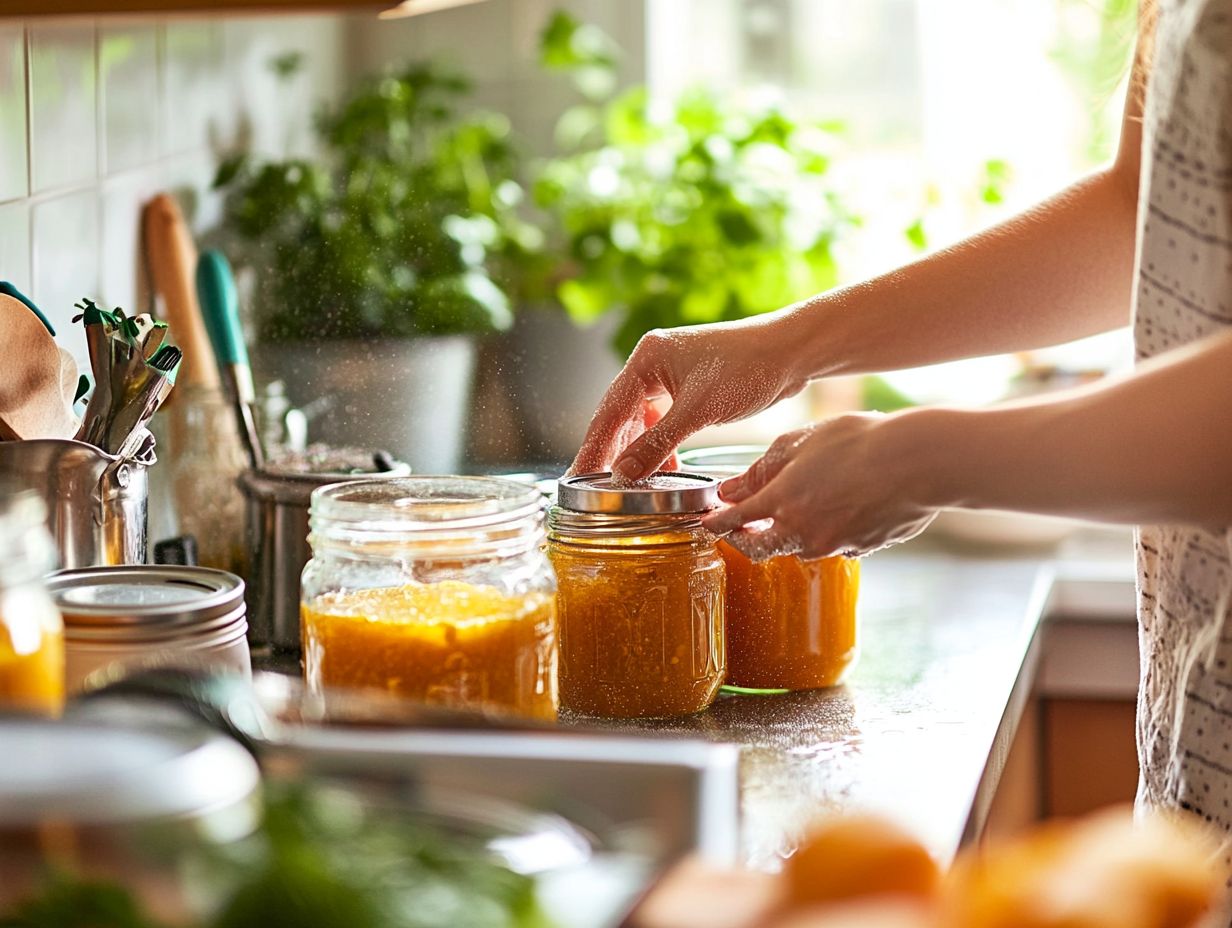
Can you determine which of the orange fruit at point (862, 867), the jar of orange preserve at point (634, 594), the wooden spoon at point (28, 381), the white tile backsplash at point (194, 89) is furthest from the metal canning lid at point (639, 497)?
the white tile backsplash at point (194, 89)

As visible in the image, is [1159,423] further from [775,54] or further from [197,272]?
[775,54]

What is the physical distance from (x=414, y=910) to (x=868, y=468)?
1.43ft

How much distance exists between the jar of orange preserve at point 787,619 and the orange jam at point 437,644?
0.76 ft

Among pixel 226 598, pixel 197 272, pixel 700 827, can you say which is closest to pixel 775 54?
pixel 197 272

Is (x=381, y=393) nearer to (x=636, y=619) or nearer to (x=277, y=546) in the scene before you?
(x=277, y=546)

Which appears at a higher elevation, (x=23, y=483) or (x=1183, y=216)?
(x=1183, y=216)

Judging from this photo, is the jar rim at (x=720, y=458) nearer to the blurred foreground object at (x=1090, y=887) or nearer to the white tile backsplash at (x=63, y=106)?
the white tile backsplash at (x=63, y=106)

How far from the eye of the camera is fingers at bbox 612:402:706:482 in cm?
111

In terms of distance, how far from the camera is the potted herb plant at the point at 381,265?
161cm

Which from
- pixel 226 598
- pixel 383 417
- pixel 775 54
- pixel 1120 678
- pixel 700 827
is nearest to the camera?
pixel 700 827

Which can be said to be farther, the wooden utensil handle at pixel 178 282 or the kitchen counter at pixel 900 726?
the wooden utensil handle at pixel 178 282

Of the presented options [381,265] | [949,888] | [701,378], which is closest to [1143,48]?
[701,378]

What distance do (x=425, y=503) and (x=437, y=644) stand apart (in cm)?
13

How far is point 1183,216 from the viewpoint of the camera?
3.09 ft
